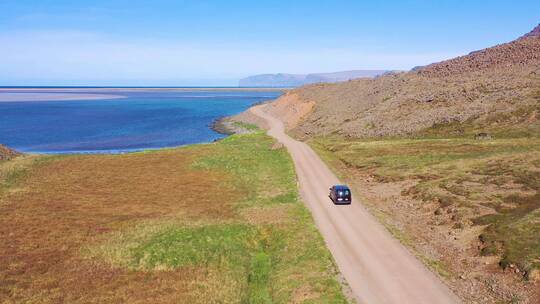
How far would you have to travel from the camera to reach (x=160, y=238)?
3847 cm

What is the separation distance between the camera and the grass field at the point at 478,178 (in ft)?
108

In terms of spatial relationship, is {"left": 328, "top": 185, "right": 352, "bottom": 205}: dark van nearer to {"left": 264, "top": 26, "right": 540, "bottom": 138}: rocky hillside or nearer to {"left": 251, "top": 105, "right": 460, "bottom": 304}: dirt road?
{"left": 251, "top": 105, "right": 460, "bottom": 304}: dirt road

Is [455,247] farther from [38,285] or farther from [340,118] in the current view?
[340,118]

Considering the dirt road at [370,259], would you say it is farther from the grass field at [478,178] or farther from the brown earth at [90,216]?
the brown earth at [90,216]

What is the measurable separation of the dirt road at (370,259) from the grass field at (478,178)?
654 centimetres

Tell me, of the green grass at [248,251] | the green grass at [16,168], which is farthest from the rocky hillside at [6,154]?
the green grass at [248,251]

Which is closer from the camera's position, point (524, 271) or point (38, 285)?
point (524, 271)

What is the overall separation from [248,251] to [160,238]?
325 inches

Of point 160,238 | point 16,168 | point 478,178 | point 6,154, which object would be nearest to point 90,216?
point 160,238

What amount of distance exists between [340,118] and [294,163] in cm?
4951

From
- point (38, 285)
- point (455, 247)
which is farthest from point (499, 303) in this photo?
point (38, 285)

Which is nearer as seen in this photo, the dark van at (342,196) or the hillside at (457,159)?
the hillside at (457,159)

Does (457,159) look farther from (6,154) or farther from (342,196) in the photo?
(6,154)

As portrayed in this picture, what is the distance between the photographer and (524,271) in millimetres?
28172
